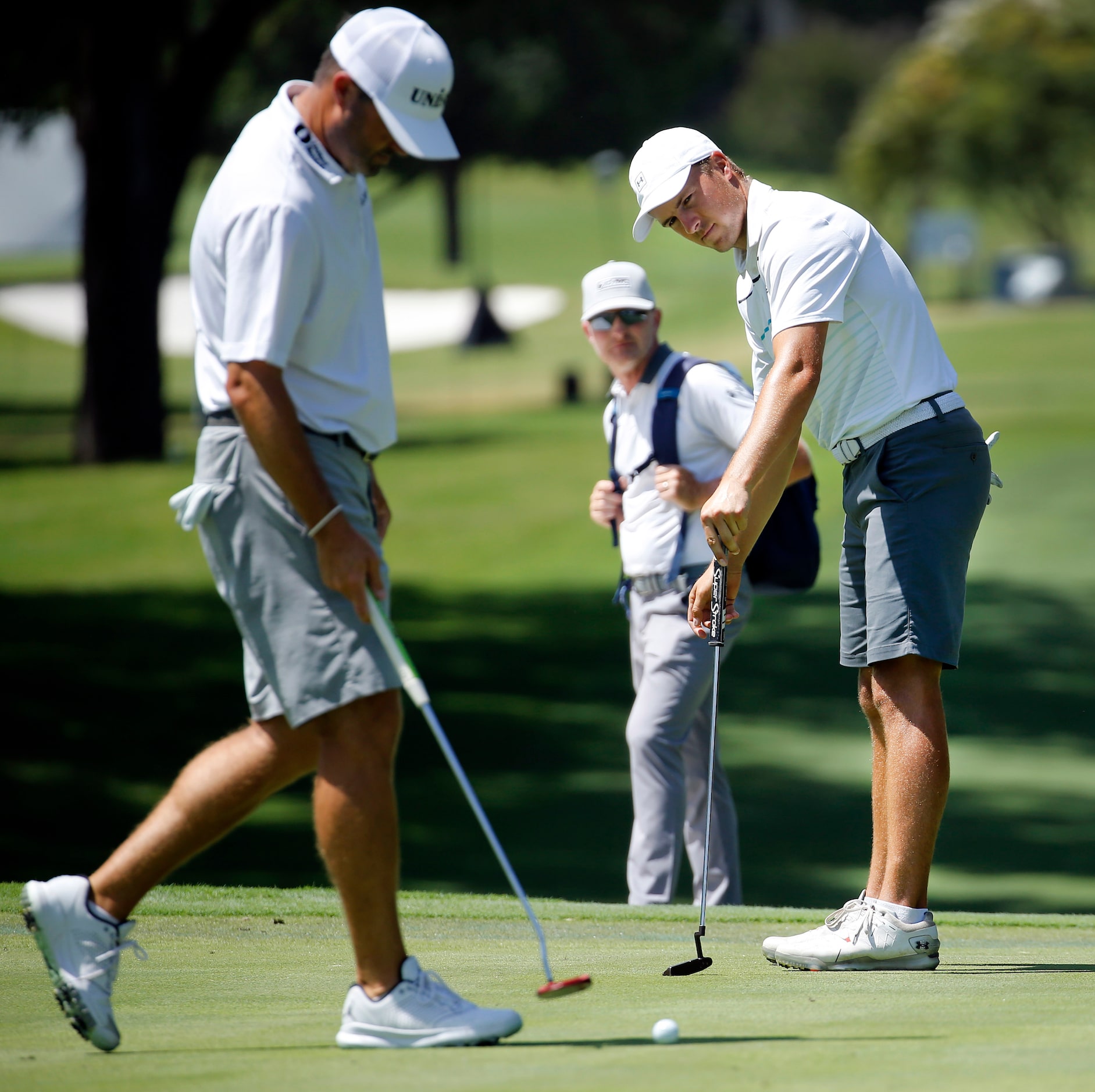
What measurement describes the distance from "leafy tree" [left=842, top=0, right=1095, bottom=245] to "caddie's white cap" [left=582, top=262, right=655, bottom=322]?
50.0 m

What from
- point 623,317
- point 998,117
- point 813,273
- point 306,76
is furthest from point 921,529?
point 998,117

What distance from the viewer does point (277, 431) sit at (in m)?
3.48

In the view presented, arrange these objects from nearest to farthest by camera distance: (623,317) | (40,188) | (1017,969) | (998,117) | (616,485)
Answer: (1017,969), (623,317), (616,485), (40,188), (998,117)

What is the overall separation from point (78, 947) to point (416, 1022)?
68cm

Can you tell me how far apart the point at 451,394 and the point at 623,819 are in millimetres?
29920

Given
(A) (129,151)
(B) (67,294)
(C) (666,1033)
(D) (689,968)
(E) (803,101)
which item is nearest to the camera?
(C) (666,1033)

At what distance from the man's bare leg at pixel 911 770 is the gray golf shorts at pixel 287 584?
1405mm

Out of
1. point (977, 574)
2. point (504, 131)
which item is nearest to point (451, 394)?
point (504, 131)

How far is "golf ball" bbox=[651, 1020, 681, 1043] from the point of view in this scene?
11.1 ft

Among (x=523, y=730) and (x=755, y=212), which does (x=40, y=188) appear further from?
(x=755, y=212)

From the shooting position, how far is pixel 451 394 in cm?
3847

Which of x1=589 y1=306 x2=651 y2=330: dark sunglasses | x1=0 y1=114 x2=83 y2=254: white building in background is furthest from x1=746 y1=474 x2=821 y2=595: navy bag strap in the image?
x1=0 y1=114 x2=83 y2=254: white building in background

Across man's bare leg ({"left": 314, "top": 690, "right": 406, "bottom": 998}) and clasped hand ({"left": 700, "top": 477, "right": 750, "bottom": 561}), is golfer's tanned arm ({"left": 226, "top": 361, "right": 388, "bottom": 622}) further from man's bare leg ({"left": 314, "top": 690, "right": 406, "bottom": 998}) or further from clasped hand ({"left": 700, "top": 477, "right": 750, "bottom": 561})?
clasped hand ({"left": 700, "top": 477, "right": 750, "bottom": 561})

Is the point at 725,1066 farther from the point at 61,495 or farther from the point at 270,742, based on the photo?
the point at 61,495
